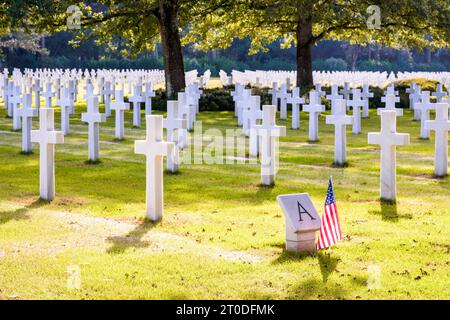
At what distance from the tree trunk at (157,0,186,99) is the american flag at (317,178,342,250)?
67.9 feet

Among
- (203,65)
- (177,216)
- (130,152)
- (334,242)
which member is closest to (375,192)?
(177,216)

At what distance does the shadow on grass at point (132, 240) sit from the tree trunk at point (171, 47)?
19354 millimetres

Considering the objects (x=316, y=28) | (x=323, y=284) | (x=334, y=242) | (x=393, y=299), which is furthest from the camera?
(x=316, y=28)

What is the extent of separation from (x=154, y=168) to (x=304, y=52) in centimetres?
2530

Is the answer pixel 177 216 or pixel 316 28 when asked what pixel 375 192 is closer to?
pixel 177 216

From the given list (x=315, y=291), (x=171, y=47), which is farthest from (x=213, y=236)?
(x=171, y=47)

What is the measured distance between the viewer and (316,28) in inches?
1478

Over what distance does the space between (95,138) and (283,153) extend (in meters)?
3.83

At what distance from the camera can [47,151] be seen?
1152 centimetres

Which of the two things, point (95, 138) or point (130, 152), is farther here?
point (130, 152)

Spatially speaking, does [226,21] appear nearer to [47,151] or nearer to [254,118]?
[254,118]

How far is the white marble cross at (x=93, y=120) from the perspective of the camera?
1540cm

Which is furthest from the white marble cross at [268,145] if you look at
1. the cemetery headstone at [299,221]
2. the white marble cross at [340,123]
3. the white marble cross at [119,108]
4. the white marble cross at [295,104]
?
the white marble cross at [295,104]

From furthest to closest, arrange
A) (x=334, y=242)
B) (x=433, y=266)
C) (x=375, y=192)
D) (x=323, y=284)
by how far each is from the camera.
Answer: (x=375, y=192), (x=334, y=242), (x=433, y=266), (x=323, y=284)
